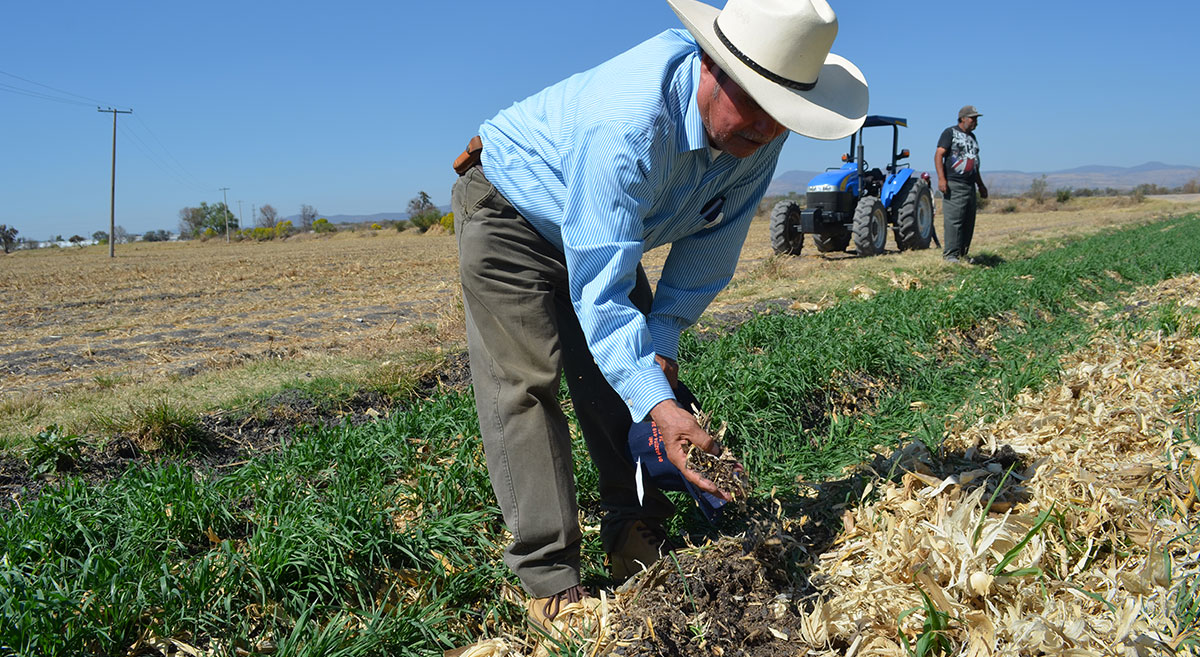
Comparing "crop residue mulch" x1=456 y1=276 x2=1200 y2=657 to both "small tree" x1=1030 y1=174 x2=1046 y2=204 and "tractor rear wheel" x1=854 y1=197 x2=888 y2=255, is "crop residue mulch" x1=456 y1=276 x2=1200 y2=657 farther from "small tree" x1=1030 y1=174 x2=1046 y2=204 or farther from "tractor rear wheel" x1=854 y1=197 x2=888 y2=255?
"small tree" x1=1030 y1=174 x2=1046 y2=204

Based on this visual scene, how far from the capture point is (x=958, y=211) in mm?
10953

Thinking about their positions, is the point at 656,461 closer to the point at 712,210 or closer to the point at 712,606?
the point at 712,606

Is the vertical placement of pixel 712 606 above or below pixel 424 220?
below

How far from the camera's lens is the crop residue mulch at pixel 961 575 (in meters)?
2.15

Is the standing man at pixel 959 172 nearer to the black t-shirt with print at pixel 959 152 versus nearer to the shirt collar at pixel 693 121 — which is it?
the black t-shirt with print at pixel 959 152

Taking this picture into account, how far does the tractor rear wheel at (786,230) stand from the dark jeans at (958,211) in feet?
10.2

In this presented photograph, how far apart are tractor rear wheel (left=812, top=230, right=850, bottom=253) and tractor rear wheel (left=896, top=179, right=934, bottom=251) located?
92cm

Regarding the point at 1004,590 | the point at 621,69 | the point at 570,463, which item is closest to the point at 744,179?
the point at 621,69

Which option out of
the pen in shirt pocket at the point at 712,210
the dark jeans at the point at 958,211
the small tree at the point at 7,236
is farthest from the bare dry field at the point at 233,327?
the small tree at the point at 7,236

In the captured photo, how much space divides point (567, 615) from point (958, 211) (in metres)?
10.3

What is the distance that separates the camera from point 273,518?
3080 millimetres

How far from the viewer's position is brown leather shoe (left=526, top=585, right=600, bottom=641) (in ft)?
7.68

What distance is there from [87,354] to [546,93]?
6.34 metres

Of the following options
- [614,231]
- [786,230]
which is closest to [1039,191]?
[786,230]
